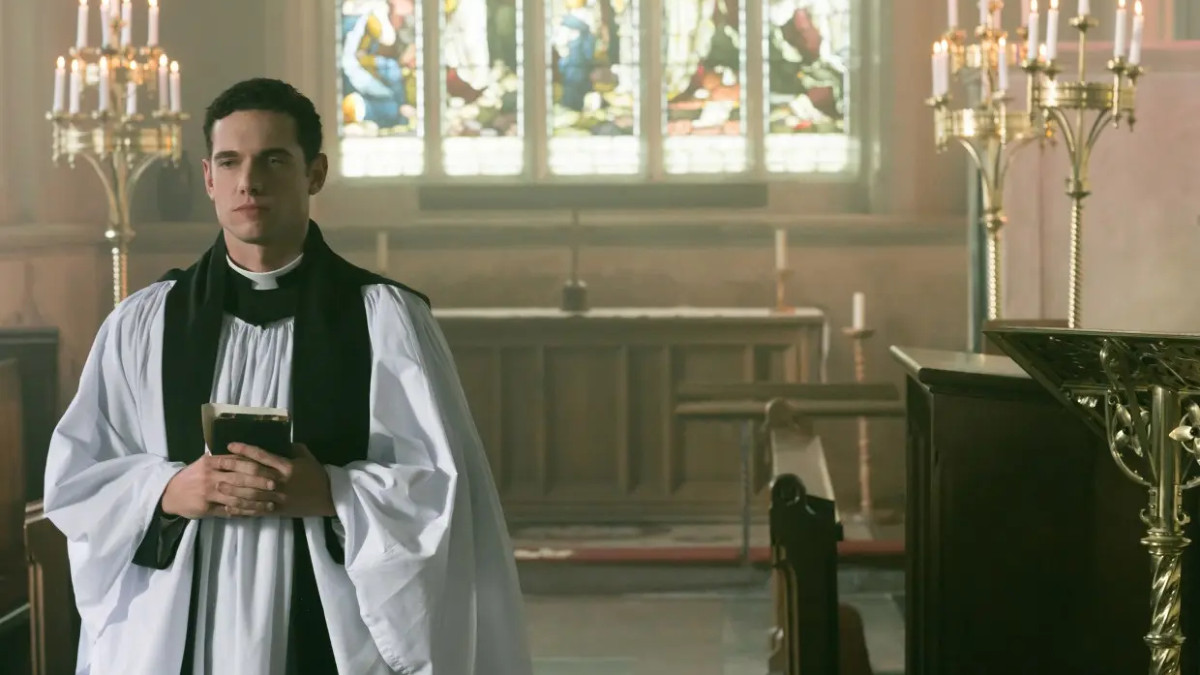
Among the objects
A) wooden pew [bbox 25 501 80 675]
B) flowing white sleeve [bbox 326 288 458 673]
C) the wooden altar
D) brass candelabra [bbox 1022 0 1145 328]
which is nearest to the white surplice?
flowing white sleeve [bbox 326 288 458 673]

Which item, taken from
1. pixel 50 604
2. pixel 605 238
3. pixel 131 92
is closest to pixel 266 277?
pixel 50 604

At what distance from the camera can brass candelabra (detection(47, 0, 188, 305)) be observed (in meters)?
5.57

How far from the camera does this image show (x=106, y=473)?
2.13m

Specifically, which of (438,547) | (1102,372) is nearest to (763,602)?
(1102,372)

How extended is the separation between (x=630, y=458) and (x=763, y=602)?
3.20ft

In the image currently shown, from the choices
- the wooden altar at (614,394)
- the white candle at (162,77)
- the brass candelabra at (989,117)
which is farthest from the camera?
the wooden altar at (614,394)

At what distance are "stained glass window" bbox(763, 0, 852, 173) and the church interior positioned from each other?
12mm

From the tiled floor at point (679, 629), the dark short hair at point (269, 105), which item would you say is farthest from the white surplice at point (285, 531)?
the tiled floor at point (679, 629)

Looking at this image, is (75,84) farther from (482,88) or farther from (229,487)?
(229,487)

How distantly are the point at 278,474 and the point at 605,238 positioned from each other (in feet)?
14.6

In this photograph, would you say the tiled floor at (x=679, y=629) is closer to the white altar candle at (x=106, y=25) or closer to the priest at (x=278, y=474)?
the white altar candle at (x=106, y=25)

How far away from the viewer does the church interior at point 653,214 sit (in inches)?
230

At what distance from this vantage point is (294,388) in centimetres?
216

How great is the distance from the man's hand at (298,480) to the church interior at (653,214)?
3.39m
